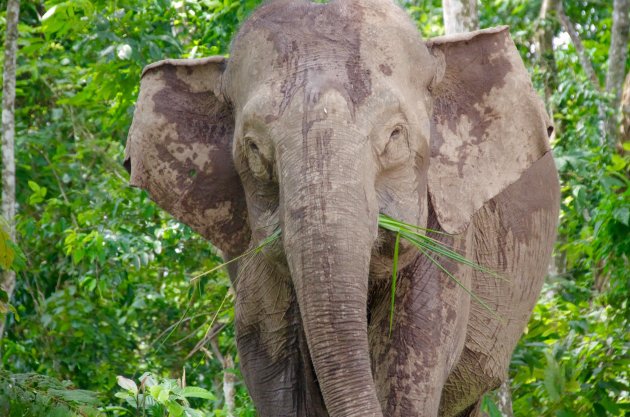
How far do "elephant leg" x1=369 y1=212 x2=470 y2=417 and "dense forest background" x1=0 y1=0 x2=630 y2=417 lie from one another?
1.82 m

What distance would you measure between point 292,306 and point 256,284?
0.43 ft

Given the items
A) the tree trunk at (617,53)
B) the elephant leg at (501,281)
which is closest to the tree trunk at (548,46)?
the tree trunk at (617,53)

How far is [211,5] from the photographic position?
23.1 feet

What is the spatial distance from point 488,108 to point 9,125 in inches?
112

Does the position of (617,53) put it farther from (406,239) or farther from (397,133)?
(406,239)

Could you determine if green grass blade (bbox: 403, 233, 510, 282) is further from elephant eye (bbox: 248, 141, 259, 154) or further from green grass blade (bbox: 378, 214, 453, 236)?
elephant eye (bbox: 248, 141, 259, 154)

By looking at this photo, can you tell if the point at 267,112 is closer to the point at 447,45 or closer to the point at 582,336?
the point at 447,45

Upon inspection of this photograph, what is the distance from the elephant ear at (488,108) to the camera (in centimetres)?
428

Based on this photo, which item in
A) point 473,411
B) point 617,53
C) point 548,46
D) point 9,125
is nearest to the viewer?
point 473,411

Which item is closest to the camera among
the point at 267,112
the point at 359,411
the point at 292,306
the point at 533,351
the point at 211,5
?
the point at 359,411

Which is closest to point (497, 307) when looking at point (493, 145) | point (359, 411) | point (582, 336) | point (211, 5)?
point (493, 145)

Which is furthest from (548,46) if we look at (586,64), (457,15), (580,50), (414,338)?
(414,338)

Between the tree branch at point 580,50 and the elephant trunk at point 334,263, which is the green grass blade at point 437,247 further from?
the tree branch at point 580,50

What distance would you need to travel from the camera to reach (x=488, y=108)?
14.3ft
